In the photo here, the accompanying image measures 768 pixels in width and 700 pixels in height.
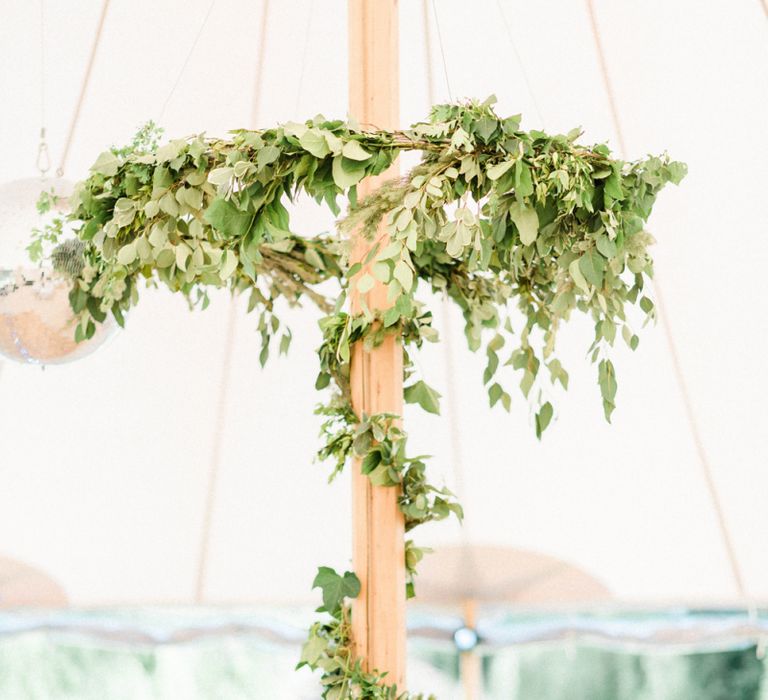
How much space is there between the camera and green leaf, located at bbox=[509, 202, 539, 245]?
1.16m

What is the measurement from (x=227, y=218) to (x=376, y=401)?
344 mm

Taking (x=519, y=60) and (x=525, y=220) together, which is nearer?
(x=525, y=220)

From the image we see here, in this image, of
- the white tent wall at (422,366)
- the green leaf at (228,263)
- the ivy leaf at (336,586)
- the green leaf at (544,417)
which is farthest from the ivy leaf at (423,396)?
the white tent wall at (422,366)

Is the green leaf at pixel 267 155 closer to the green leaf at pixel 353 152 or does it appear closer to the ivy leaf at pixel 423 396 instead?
the green leaf at pixel 353 152

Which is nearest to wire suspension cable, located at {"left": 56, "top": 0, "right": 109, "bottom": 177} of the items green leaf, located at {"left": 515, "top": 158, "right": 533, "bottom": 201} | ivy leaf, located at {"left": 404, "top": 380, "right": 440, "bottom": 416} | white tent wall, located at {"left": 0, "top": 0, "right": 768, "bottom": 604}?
white tent wall, located at {"left": 0, "top": 0, "right": 768, "bottom": 604}

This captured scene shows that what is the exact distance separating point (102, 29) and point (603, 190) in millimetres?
1565

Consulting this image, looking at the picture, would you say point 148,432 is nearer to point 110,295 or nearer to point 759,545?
point 110,295

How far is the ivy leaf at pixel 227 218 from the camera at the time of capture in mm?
1123

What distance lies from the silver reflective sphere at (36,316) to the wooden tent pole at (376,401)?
1.49 feet

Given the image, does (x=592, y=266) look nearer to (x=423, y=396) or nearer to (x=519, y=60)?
(x=423, y=396)

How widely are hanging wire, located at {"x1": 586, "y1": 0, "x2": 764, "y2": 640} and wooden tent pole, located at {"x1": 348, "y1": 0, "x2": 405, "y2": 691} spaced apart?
105cm

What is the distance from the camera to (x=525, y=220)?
3.83 feet

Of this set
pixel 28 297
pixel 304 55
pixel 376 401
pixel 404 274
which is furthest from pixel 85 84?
pixel 404 274

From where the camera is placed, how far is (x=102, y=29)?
235 centimetres
